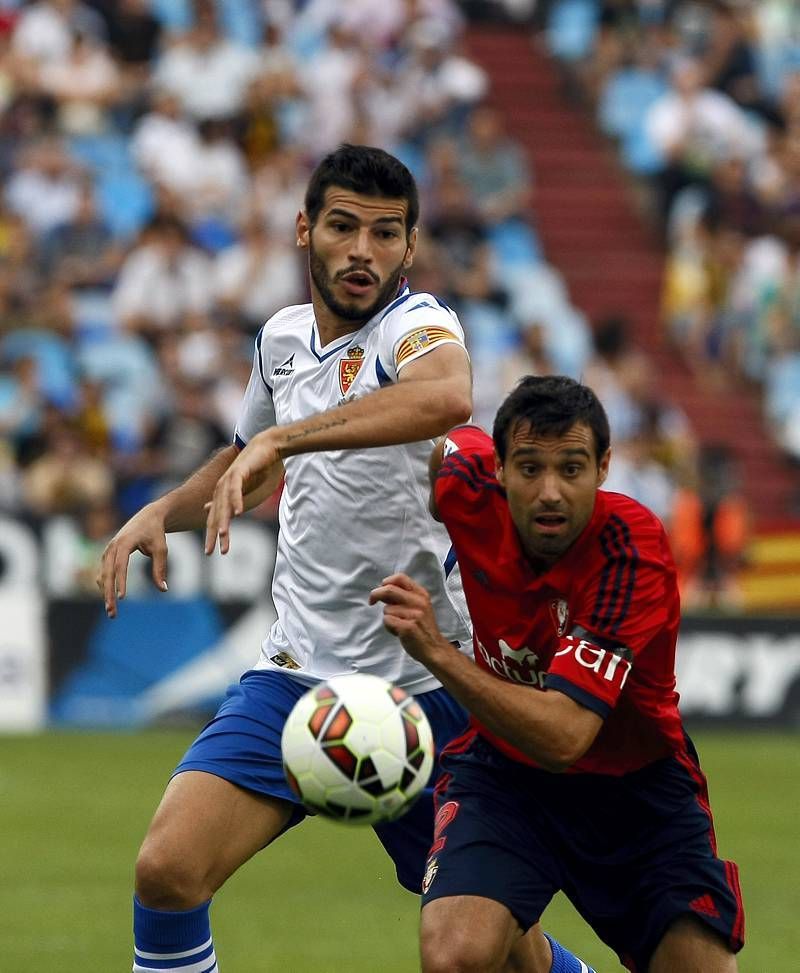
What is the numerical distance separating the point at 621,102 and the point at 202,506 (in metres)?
15.1

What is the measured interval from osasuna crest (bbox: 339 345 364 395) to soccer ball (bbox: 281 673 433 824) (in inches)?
41.5

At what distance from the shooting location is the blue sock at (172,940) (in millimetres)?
5203

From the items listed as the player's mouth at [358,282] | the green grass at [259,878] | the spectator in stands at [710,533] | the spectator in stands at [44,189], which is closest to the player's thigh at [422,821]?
the player's mouth at [358,282]

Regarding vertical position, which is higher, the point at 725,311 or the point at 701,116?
the point at 701,116

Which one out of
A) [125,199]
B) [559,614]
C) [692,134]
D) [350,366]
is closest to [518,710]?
[559,614]

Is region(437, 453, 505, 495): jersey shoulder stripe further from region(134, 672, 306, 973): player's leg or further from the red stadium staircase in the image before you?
the red stadium staircase

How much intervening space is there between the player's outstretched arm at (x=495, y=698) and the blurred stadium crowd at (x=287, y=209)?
956cm

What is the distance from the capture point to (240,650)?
45.9 feet

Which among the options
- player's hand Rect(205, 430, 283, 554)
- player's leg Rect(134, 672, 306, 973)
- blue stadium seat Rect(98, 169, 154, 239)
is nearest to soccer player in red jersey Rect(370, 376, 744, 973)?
player's hand Rect(205, 430, 283, 554)

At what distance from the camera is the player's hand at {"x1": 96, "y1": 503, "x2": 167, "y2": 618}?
18.0ft

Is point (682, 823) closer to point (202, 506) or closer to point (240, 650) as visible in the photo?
point (202, 506)

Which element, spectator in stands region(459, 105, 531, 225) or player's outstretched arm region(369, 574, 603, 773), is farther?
spectator in stands region(459, 105, 531, 225)

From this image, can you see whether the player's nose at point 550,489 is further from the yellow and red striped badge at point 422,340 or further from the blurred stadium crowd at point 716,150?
the blurred stadium crowd at point 716,150

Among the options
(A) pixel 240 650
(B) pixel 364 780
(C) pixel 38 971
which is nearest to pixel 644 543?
(B) pixel 364 780
